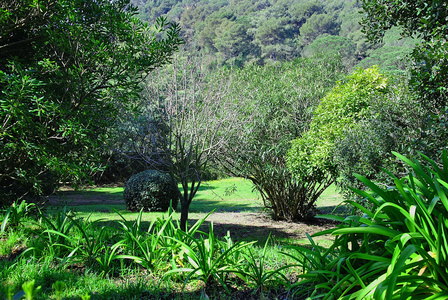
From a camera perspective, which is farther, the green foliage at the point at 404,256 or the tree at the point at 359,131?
the tree at the point at 359,131

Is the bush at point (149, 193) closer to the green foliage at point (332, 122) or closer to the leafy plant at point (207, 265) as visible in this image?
the green foliage at point (332, 122)

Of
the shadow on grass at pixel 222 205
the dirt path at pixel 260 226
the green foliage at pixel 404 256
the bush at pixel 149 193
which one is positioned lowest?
the shadow on grass at pixel 222 205

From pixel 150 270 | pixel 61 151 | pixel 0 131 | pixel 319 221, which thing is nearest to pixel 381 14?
pixel 150 270

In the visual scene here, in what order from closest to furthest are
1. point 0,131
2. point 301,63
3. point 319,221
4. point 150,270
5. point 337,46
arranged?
point 150,270 < point 0,131 < point 319,221 < point 301,63 < point 337,46

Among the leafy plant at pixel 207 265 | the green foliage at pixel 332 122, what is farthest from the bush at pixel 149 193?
the leafy plant at pixel 207 265

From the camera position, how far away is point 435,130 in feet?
13.9

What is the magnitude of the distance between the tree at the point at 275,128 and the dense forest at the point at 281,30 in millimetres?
21049

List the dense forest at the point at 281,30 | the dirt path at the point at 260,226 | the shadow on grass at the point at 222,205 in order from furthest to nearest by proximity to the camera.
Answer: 1. the dense forest at the point at 281,30
2. the shadow on grass at the point at 222,205
3. the dirt path at the point at 260,226

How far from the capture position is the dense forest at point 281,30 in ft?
130

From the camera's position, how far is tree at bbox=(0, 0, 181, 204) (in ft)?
13.1

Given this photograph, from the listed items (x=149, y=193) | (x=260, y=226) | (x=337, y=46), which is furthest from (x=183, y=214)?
(x=337, y=46)

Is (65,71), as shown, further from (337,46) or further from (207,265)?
(337,46)

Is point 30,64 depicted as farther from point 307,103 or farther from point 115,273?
point 307,103

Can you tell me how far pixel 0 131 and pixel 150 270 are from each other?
2567 mm
